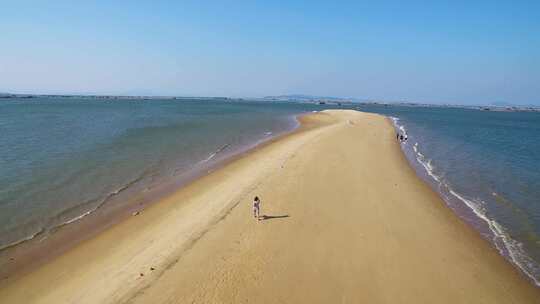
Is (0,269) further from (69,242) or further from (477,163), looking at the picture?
(477,163)

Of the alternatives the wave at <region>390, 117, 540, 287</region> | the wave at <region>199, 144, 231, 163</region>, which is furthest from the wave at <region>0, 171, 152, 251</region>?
the wave at <region>390, 117, 540, 287</region>

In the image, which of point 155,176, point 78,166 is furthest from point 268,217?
point 78,166

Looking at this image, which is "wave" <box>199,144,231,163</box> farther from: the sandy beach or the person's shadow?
the person's shadow

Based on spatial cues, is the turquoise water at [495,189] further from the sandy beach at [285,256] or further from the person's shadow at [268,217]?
the person's shadow at [268,217]

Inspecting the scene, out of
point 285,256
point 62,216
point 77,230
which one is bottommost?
point 77,230

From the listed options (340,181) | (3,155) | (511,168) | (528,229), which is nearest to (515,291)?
(528,229)

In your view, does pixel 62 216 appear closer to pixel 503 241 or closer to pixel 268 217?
pixel 268 217
